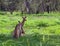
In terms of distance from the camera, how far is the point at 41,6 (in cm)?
4922

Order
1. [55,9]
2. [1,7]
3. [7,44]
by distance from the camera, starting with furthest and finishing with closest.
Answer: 1. [1,7]
2. [55,9]
3. [7,44]

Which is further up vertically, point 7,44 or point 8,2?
point 7,44

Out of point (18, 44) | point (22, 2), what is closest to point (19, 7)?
point (22, 2)

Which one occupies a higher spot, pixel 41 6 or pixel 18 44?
pixel 18 44

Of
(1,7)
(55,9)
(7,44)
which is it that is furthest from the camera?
(1,7)

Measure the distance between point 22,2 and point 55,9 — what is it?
6.61m

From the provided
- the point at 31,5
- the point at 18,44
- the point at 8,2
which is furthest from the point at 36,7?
the point at 18,44

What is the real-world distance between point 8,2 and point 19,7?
12.2ft

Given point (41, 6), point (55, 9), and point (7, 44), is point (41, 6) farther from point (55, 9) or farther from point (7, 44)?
point (7, 44)

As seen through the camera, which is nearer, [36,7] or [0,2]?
[36,7]

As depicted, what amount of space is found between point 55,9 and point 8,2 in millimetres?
10413

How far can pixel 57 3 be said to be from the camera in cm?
4825

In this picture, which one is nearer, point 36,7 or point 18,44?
point 18,44

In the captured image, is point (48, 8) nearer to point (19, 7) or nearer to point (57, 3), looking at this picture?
point (57, 3)
